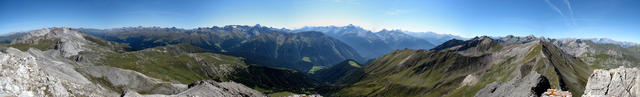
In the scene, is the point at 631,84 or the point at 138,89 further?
the point at 138,89

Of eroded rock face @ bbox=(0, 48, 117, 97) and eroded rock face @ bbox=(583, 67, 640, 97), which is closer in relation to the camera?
eroded rock face @ bbox=(0, 48, 117, 97)

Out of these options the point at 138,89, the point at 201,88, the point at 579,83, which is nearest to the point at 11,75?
the point at 201,88

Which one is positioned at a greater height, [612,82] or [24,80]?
[24,80]

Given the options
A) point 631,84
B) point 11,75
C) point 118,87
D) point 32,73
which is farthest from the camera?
point 118,87

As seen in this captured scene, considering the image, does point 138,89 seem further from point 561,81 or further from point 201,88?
point 561,81

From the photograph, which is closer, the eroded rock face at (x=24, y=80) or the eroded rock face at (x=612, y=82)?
the eroded rock face at (x=24, y=80)

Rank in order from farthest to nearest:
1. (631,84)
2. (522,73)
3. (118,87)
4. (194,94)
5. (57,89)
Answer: (522,73)
(118,87)
(194,94)
(631,84)
(57,89)

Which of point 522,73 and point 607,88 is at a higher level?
point 607,88

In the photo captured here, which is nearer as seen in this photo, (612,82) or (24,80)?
(24,80)
